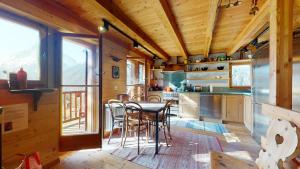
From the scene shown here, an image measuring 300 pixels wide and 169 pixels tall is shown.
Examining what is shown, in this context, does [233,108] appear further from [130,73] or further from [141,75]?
[130,73]

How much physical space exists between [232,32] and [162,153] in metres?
2.97

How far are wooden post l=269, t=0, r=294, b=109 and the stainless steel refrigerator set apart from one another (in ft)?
4.75

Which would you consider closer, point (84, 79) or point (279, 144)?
point (279, 144)

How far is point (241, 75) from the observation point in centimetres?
526

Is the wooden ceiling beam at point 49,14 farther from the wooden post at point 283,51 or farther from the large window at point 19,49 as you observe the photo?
the wooden post at point 283,51

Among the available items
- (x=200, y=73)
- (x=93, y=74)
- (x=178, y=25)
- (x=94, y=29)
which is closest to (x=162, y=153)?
(x=93, y=74)

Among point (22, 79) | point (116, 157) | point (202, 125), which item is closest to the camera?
point (22, 79)

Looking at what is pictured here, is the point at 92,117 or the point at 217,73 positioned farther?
the point at 217,73

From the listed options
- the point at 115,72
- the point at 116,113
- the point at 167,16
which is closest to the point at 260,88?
the point at 167,16

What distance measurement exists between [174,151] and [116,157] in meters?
0.99

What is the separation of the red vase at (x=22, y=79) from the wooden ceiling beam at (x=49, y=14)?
69 cm

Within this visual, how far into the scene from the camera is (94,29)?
306 cm

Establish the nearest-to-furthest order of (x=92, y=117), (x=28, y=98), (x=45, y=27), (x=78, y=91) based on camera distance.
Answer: (x=28, y=98), (x=45, y=27), (x=92, y=117), (x=78, y=91)

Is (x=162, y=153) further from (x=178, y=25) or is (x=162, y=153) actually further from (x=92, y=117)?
(x=178, y=25)
